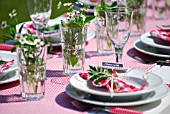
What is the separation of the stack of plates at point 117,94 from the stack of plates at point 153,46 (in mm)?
366

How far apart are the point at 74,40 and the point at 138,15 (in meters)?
0.69

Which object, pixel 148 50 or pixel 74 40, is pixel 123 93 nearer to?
pixel 74 40

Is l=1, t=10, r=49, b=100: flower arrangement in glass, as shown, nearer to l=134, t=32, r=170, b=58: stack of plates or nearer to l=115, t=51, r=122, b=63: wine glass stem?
l=115, t=51, r=122, b=63: wine glass stem

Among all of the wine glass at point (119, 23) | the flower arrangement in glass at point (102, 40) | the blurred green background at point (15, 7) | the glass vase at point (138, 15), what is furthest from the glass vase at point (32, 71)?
the blurred green background at point (15, 7)

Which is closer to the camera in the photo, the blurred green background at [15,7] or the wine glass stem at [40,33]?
the wine glass stem at [40,33]

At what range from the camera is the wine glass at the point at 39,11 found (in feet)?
5.23

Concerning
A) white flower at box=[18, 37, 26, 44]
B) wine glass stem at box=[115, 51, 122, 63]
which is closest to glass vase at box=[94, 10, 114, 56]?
wine glass stem at box=[115, 51, 122, 63]

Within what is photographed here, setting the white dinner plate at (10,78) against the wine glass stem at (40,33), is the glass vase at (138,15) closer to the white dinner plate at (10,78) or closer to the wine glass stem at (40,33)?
the wine glass stem at (40,33)

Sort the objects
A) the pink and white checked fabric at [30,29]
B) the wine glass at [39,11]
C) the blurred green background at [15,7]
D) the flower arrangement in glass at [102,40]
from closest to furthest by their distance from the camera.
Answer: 1. the wine glass at [39,11]
2. the flower arrangement in glass at [102,40]
3. the pink and white checked fabric at [30,29]
4. the blurred green background at [15,7]

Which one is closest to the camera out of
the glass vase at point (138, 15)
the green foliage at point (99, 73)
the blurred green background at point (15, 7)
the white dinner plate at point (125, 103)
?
the white dinner plate at point (125, 103)

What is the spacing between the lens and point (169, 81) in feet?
4.56

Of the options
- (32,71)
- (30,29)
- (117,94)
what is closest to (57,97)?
(32,71)

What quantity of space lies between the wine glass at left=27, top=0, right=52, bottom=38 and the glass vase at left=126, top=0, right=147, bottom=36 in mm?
581

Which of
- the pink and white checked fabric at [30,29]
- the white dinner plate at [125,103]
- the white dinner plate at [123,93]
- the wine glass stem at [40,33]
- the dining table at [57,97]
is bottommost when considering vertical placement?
the dining table at [57,97]
